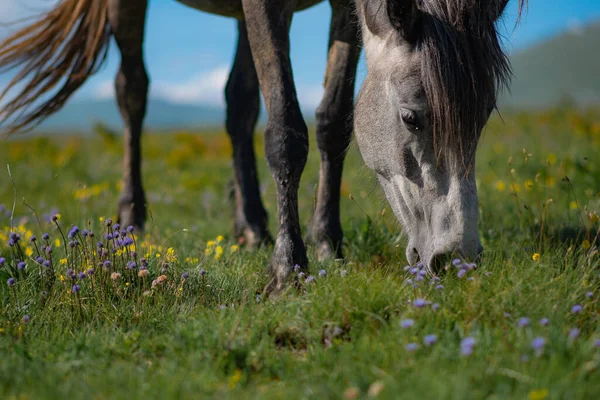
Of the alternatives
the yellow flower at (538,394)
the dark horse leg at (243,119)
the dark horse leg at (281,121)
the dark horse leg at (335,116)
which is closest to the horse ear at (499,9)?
the dark horse leg at (281,121)

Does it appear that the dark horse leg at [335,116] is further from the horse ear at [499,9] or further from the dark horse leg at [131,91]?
the dark horse leg at [131,91]

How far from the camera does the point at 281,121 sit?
3162mm

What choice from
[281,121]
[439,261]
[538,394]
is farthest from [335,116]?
[538,394]

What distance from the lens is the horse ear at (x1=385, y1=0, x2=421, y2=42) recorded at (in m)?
2.78

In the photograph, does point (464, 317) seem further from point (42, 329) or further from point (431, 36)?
point (42, 329)

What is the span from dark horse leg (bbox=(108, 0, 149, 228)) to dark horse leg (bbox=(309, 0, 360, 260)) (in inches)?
80.3

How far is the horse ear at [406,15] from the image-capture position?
9.12 feet

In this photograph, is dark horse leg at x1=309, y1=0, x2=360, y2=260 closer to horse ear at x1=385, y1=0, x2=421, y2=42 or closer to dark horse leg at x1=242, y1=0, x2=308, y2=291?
dark horse leg at x1=242, y1=0, x2=308, y2=291

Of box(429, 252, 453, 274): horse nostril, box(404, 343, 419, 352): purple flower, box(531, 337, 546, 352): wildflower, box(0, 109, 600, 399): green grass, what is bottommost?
box(0, 109, 600, 399): green grass

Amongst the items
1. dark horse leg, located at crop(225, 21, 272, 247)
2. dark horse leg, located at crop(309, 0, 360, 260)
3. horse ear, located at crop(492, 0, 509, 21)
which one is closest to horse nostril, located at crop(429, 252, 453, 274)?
horse ear, located at crop(492, 0, 509, 21)

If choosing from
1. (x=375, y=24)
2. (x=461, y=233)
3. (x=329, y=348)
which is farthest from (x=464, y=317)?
(x=375, y=24)

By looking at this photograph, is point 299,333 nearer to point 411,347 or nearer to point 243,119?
point 411,347

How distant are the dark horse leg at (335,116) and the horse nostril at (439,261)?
1.39 metres

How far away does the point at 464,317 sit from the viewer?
2299 mm
